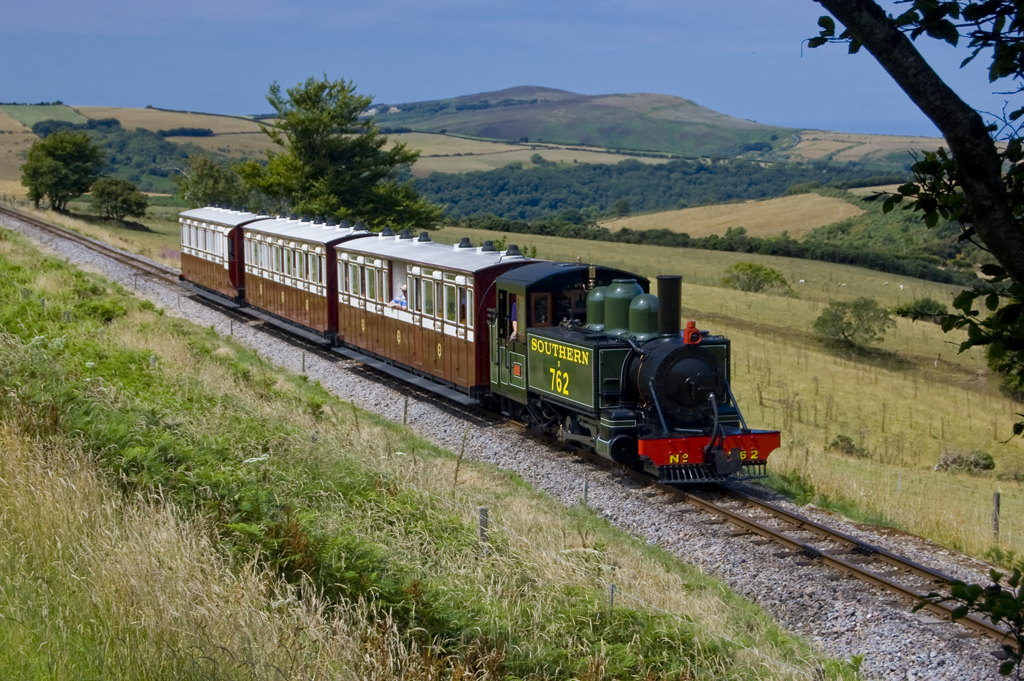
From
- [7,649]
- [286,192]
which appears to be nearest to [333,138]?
[286,192]

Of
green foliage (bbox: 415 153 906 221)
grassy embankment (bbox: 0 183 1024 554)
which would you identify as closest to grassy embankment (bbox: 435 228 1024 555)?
grassy embankment (bbox: 0 183 1024 554)

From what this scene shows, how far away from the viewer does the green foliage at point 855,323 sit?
1479 inches

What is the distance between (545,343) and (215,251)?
20.7 m

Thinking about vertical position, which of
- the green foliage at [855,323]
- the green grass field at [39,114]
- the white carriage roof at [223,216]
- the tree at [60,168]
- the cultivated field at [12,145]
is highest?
the green grass field at [39,114]

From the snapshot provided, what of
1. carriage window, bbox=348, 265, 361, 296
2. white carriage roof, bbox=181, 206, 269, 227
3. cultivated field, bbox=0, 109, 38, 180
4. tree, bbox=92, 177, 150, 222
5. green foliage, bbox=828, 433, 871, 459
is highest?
cultivated field, bbox=0, 109, 38, 180

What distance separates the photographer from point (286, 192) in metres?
44.6

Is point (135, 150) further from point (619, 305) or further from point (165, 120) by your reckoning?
point (619, 305)

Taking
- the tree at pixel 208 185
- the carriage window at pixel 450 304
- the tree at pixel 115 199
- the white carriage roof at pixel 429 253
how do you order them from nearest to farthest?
the white carriage roof at pixel 429 253, the carriage window at pixel 450 304, the tree at pixel 208 185, the tree at pixel 115 199

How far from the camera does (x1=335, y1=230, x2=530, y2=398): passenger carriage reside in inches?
687

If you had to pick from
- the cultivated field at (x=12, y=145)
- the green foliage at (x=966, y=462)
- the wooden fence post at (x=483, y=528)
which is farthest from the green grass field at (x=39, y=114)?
the wooden fence post at (x=483, y=528)

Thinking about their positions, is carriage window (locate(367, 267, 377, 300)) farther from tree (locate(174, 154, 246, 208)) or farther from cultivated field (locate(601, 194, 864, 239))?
cultivated field (locate(601, 194, 864, 239))

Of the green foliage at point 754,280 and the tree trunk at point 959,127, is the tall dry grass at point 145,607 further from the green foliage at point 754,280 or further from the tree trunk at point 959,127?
the green foliage at point 754,280

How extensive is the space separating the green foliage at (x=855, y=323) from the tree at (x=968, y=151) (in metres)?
36.1

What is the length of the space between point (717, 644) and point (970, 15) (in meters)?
5.02
